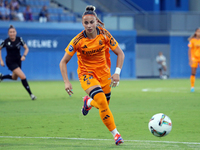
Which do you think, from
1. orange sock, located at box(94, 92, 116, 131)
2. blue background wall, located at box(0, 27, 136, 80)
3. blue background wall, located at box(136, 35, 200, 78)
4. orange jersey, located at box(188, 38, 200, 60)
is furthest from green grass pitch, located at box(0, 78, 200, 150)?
blue background wall, located at box(136, 35, 200, 78)

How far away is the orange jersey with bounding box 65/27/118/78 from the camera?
6.46 meters

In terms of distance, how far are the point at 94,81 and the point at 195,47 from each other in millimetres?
10390

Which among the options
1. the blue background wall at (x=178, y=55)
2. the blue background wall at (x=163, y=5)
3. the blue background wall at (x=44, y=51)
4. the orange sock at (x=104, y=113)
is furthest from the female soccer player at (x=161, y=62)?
the orange sock at (x=104, y=113)

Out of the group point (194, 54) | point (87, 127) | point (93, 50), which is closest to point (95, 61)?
point (93, 50)

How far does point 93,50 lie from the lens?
652cm

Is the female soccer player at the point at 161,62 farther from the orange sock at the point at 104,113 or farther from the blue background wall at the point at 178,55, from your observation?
the orange sock at the point at 104,113

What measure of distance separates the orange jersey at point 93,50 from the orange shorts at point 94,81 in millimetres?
73

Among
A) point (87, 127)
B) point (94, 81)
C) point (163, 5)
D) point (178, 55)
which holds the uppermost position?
point (163, 5)

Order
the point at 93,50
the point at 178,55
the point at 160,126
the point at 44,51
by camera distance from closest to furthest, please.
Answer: the point at 160,126 → the point at 93,50 → the point at 44,51 → the point at 178,55

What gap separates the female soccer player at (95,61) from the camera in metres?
6.24

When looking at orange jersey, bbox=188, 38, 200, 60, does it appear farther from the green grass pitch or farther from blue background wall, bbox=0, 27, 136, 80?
blue background wall, bbox=0, 27, 136, 80

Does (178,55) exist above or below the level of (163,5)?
below

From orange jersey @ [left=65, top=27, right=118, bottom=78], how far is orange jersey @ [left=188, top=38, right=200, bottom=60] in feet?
31.6

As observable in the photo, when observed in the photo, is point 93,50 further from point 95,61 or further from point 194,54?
point 194,54
